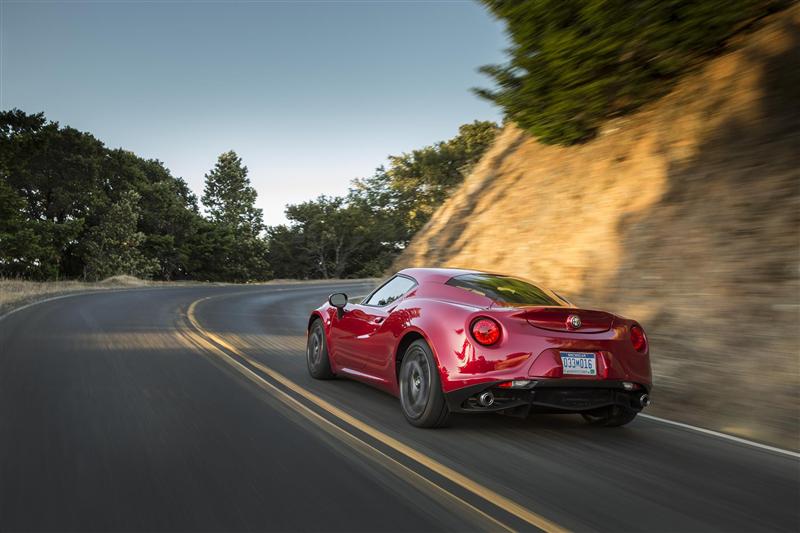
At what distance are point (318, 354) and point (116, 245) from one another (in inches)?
1537

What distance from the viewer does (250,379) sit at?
7641 mm

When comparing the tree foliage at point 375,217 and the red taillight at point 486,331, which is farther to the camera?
the tree foliage at point 375,217

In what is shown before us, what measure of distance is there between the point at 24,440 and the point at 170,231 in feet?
171

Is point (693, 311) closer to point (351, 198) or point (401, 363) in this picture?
point (401, 363)

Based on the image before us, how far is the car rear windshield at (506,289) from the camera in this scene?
590 centimetres

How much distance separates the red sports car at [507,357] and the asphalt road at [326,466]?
26 centimetres

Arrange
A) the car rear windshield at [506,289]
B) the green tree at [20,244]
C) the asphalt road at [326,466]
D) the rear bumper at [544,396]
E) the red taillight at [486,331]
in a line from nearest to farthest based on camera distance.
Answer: the asphalt road at [326,466], the rear bumper at [544,396], the red taillight at [486,331], the car rear windshield at [506,289], the green tree at [20,244]

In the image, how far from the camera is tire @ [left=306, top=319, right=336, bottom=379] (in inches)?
304

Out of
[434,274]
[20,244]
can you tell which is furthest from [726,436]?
[20,244]

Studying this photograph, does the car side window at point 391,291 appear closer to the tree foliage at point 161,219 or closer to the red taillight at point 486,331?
the red taillight at point 486,331

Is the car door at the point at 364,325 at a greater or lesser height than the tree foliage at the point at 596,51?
lesser

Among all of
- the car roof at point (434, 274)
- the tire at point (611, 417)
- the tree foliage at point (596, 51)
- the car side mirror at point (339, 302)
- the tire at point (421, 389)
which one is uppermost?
the tree foliage at point (596, 51)

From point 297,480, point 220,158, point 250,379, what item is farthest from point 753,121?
point 220,158

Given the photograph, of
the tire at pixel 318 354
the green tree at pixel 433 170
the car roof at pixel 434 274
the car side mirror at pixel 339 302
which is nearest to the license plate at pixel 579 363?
the car roof at pixel 434 274
